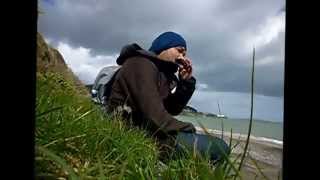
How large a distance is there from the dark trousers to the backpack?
2.48 ft

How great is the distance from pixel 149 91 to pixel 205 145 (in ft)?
1.91

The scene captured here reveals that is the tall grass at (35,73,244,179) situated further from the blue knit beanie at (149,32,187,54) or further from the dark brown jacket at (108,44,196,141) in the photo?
the blue knit beanie at (149,32,187,54)

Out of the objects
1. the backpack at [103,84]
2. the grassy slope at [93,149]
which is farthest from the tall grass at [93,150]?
the backpack at [103,84]

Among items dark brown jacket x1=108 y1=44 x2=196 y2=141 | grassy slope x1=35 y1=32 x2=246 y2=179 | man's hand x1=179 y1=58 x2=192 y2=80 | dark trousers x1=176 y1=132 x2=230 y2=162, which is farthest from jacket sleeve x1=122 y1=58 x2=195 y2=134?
man's hand x1=179 y1=58 x2=192 y2=80

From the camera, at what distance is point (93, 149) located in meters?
1.86

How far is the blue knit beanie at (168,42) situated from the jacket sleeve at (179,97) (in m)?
0.27

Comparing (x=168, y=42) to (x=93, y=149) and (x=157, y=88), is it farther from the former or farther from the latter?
(x=93, y=149)

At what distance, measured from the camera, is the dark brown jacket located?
2.61 meters

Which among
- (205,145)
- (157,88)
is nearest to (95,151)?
(205,145)

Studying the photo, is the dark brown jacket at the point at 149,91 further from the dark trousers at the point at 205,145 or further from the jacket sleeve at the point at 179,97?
the dark trousers at the point at 205,145
